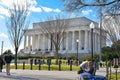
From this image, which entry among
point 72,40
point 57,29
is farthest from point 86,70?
point 72,40

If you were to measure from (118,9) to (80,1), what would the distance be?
94.0 inches

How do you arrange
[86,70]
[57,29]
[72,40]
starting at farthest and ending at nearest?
1. [72,40]
2. [57,29]
3. [86,70]

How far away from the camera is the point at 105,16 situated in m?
19.9

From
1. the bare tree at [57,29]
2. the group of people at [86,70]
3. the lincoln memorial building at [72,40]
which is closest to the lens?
the group of people at [86,70]

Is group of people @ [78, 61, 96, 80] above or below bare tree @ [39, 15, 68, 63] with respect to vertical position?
below

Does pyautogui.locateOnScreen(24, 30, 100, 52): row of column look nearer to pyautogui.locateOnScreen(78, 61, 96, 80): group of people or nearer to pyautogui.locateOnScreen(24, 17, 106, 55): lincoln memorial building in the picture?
pyautogui.locateOnScreen(24, 17, 106, 55): lincoln memorial building

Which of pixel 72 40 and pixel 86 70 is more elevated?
pixel 72 40

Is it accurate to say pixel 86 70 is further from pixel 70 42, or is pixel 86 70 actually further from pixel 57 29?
pixel 70 42

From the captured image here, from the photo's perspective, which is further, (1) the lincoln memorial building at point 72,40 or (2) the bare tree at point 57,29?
(1) the lincoln memorial building at point 72,40

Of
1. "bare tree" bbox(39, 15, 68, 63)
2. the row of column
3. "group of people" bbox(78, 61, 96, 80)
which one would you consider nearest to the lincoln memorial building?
the row of column

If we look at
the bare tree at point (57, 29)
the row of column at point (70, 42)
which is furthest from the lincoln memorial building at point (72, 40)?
the bare tree at point (57, 29)

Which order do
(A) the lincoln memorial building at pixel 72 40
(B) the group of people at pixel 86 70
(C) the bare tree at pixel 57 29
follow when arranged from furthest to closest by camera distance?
(A) the lincoln memorial building at pixel 72 40 < (C) the bare tree at pixel 57 29 < (B) the group of people at pixel 86 70

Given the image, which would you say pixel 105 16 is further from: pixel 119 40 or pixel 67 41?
pixel 67 41

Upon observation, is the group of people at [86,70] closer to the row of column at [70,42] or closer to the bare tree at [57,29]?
the bare tree at [57,29]
